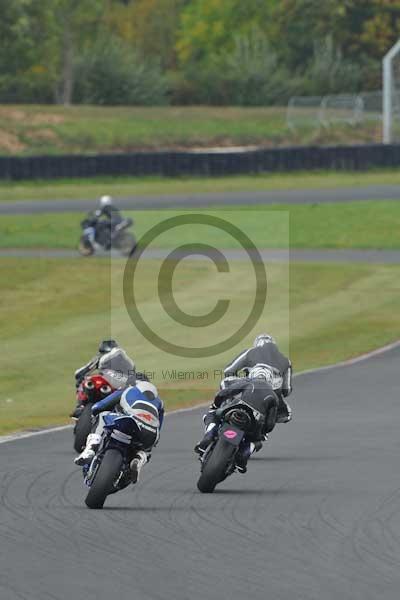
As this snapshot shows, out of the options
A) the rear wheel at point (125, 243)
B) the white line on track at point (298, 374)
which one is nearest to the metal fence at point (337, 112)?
the rear wheel at point (125, 243)

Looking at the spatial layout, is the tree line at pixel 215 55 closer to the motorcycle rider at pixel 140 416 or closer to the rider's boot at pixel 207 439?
the rider's boot at pixel 207 439

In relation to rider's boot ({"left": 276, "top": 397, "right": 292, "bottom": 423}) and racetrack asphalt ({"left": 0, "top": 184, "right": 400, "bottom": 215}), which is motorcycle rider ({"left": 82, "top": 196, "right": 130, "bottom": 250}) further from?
rider's boot ({"left": 276, "top": 397, "right": 292, "bottom": 423})

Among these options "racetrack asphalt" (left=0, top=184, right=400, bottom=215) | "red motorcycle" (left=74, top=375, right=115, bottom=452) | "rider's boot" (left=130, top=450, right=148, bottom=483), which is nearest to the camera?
"rider's boot" (left=130, top=450, right=148, bottom=483)

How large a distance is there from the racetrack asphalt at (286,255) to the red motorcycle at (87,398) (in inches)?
936

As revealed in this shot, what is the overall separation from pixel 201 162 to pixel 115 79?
101 ft

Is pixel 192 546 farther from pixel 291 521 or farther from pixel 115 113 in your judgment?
pixel 115 113

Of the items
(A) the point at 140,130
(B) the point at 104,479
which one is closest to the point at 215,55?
(A) the point at 140,130

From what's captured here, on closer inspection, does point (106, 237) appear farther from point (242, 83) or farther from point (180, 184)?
point (242, 83)

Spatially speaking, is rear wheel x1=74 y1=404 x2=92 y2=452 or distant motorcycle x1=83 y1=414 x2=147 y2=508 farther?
rear wheel x1=74 y1=404 x2=92 y2=452

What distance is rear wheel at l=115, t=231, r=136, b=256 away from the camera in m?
39.2

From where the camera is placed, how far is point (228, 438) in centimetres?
1312

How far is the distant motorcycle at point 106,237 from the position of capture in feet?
128

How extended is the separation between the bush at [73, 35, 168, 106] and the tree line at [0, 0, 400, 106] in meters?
0.06

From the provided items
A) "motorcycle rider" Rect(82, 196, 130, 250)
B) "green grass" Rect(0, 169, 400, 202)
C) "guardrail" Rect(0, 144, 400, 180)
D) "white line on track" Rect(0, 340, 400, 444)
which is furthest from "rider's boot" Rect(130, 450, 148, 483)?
"guardrail" Rect(0, 144, 400, 180)
